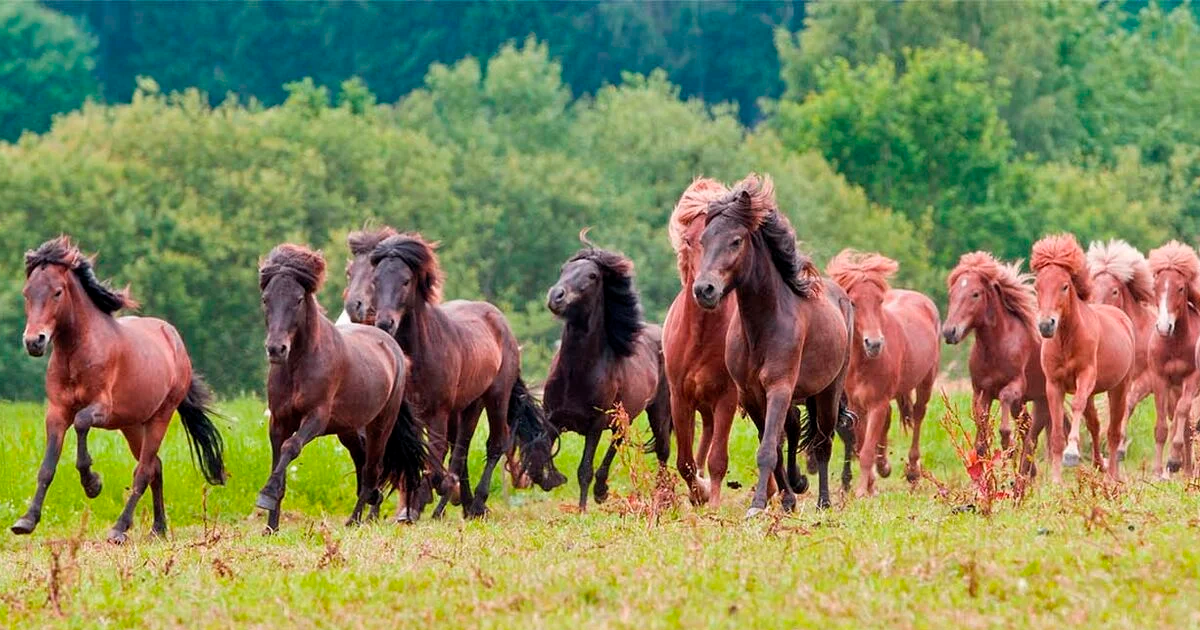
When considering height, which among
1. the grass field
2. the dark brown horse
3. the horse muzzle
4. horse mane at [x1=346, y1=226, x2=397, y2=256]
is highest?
horse mane at [x1=346, y1=226, x2=397, y2=256]

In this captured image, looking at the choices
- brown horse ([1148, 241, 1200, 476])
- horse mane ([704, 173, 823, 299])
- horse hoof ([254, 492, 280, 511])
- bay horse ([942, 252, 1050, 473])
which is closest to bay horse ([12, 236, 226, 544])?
horse hoof ([254, 492, 280, 511])

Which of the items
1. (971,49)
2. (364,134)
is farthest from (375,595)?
(971,49)

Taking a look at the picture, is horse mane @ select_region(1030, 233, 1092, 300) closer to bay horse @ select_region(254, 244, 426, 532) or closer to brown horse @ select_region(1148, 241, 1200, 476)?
brown horse @ select_region(1148, 241, 1200, 476)

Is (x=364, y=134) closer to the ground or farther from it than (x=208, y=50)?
closer to the ground

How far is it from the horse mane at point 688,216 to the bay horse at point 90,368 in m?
3.67

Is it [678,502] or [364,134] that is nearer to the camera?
[678,502]

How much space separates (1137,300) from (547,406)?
676 centimetres

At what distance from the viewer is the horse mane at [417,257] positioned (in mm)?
14547

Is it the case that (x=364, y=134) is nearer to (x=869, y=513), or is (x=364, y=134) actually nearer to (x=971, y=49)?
(x=971, y=49)

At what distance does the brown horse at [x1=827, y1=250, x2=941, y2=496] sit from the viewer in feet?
52.1

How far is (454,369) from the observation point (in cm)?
1501

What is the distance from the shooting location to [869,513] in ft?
38.3

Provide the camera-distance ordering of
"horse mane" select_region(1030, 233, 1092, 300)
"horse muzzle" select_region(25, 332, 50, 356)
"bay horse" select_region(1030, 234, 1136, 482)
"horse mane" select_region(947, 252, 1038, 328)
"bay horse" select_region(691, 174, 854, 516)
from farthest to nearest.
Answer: "horse mane" select_region(947, 252, 1038, 328), "horse mane" select_region(1030, 233, 1092, 300), "bay horse" select_region(1030, 234, 1136, 482), "horse muzzle" select_region(25, 332, 50, 356), "bay horse" select_region(691, 174, 854, 516)

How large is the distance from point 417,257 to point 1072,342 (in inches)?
222
